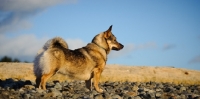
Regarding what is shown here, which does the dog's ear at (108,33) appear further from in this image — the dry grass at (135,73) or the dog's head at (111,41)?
the dry grass at (135,73)

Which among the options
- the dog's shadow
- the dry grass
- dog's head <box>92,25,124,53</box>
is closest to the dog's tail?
dog's head <box>92,25,124,53</box>

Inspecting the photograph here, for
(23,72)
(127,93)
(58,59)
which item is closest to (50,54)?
(58,59)

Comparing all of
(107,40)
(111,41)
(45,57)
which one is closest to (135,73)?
(111,41)

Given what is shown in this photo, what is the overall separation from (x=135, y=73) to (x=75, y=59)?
13952mm

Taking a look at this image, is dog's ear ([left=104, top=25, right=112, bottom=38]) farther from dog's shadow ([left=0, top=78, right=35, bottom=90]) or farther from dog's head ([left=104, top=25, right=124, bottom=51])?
dog's shadow ([left=0, top=78, right=35, bottom=90])

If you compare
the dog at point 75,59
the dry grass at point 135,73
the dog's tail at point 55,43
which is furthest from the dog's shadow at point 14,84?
the dry grass at point 135,73

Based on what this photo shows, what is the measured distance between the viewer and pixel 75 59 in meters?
11.0

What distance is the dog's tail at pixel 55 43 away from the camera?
10.6 metres

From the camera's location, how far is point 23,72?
21.3 meters

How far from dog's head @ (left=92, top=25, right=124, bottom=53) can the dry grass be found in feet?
24.7

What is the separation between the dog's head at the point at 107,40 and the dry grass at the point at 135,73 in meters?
7.53

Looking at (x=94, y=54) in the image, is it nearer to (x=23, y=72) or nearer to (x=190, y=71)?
(x=23, y=72)

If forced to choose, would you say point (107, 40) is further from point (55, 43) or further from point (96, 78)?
point (55, 43)

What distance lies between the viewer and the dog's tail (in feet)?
34.8
